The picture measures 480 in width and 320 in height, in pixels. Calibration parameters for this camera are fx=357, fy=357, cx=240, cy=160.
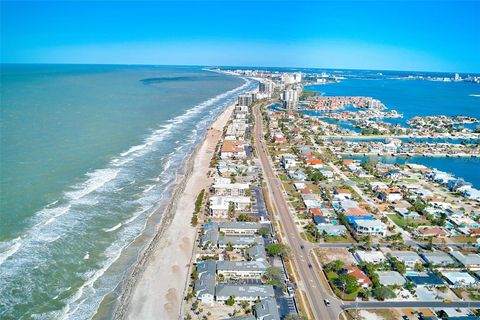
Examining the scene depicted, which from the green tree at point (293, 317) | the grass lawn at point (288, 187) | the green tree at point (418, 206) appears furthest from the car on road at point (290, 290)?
the green tree at point (418, 206)

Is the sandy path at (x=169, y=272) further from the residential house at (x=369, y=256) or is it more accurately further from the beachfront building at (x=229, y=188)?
the residential house at (x=369, y=256)

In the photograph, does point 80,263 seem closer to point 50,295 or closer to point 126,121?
point 50,295

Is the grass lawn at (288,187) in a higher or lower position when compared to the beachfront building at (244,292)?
higher

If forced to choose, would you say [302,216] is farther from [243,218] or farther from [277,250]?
[277,250]

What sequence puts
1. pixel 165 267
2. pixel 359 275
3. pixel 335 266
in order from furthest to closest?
1. pixel 165 267
2. pixel 335 266
3. pixel 359 275

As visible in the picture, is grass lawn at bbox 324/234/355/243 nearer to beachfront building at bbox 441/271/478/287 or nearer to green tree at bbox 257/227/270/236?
green tree at bbox 257/227/270/236

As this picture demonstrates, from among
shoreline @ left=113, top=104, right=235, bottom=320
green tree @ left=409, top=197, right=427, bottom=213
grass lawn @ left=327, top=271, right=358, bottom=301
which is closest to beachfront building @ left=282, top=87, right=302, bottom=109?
shoreline @ left=113, top=104, right=235, bottom=320

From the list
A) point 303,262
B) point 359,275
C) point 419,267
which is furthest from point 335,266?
point 419,267
